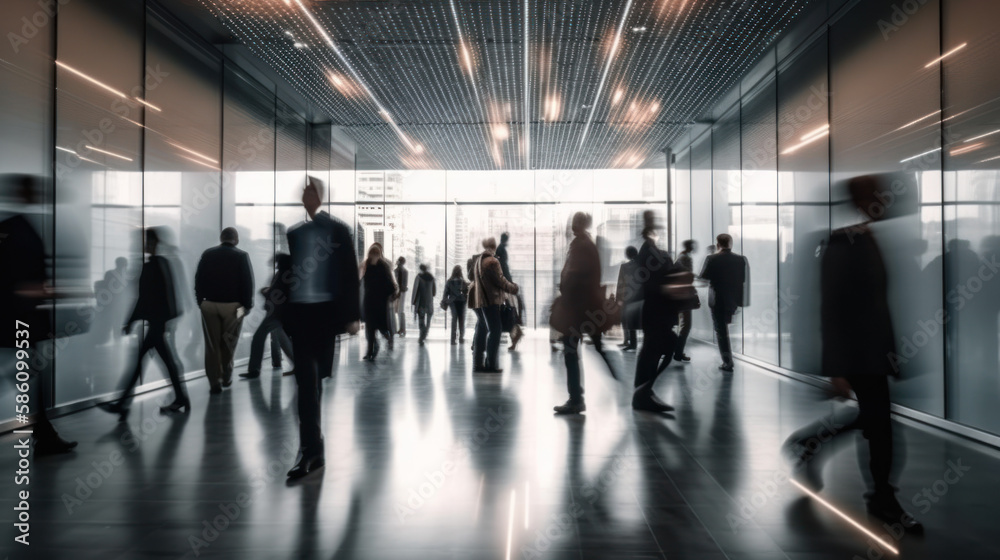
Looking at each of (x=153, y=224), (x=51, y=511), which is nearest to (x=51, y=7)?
(x=153, y=224)

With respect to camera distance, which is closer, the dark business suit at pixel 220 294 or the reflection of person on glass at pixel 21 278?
the reflection of person on glass at pixel 21 278

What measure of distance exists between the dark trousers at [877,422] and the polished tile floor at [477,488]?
24 centimetres

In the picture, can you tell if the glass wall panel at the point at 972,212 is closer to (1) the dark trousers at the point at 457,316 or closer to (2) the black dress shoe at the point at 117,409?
(2) the black dress shoe at the point at 117,409

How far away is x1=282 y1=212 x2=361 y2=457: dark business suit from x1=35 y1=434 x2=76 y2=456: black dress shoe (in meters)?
1.87

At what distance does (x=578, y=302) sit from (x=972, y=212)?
3018mm

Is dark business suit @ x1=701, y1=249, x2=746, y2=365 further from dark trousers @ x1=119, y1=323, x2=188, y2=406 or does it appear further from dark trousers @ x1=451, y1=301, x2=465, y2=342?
dark trousers @ x1=119, y1=323, x2=188, y2=406

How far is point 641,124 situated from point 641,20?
472 cm

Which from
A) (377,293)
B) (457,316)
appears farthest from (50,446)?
(457,316)

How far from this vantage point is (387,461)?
3.98 m

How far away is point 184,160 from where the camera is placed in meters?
7.46

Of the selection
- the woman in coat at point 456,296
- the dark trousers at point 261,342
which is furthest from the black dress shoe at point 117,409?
the woman in coat at point 456,296

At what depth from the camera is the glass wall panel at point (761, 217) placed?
338 inches

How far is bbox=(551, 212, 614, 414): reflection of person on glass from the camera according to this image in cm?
524

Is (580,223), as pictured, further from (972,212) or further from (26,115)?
(26,115)
